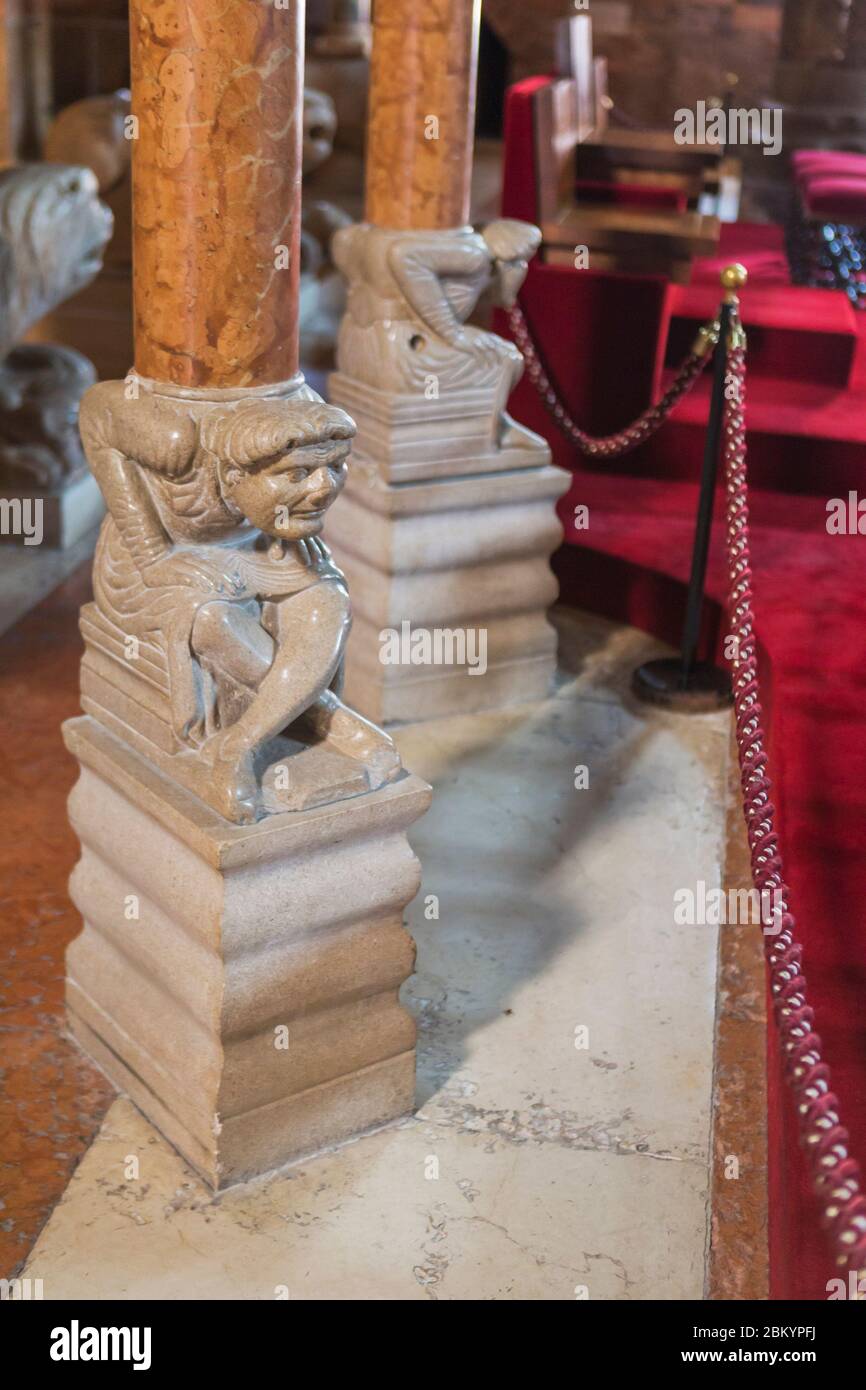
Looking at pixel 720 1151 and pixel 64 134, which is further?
pixel 64 134

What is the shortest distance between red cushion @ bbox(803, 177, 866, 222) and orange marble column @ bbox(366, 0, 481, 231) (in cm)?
398

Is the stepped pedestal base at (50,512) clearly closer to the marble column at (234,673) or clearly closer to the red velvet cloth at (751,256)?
the marble column at (234,673)

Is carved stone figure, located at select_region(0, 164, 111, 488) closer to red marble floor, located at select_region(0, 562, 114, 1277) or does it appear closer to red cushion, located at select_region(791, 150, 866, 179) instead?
red marble floor, located at select_region(0, 562, 114, 1277)

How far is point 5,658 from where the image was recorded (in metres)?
4.94

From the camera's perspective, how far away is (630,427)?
495 centimetres

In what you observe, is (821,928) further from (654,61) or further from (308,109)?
(654,61)

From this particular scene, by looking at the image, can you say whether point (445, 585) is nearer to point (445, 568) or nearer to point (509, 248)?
point (445, 568)

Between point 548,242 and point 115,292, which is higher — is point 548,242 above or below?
above

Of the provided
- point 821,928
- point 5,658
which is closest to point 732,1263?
point 821,928

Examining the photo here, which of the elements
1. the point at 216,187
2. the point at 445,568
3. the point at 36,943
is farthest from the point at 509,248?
the point at 36,943

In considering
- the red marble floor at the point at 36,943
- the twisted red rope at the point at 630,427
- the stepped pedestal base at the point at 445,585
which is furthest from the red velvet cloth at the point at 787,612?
the red marble floor at the point at 36,943

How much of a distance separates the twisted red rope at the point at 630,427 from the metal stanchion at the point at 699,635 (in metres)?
0.21

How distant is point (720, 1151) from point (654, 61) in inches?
445

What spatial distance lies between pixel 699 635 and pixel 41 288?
275 cm
